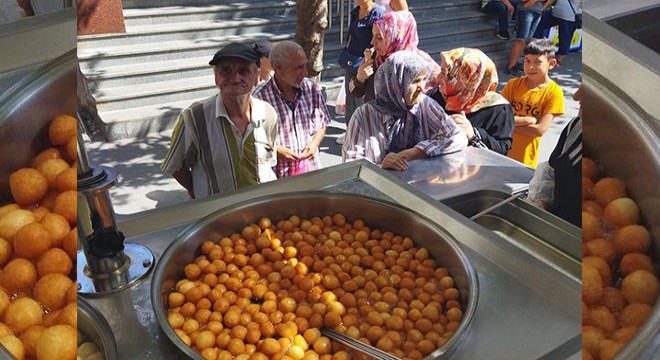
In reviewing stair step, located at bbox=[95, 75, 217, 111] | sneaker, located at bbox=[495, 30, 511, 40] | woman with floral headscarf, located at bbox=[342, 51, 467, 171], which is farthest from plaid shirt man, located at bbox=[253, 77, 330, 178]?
sneaker, located at bbox=[495, 30, 511, 40]

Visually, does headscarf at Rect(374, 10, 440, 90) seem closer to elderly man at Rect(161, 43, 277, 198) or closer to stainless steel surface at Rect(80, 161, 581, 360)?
elderly man at Rect(161, 43, 277, 198)

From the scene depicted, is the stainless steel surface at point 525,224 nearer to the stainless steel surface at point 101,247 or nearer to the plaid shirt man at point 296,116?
the stainless steel surface at point 101,247

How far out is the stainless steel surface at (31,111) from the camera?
43 centimetres

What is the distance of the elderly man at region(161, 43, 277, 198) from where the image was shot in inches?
78.9

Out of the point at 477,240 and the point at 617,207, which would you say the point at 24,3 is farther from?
the point at 477,240

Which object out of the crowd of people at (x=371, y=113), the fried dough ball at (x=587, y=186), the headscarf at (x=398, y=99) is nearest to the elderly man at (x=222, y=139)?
the crowd of people at (x=371, y=113)

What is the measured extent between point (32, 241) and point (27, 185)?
0.21 ft

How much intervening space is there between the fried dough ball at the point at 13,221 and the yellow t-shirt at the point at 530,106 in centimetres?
253

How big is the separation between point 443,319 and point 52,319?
Answer: 708mm

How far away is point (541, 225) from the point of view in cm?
140

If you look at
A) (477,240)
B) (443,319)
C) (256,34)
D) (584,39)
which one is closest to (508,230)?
(477,240)

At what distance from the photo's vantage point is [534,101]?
273 cm

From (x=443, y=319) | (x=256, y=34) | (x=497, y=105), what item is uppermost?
(x=443, y=319)

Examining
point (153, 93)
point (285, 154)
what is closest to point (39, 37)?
point (285, 154)
